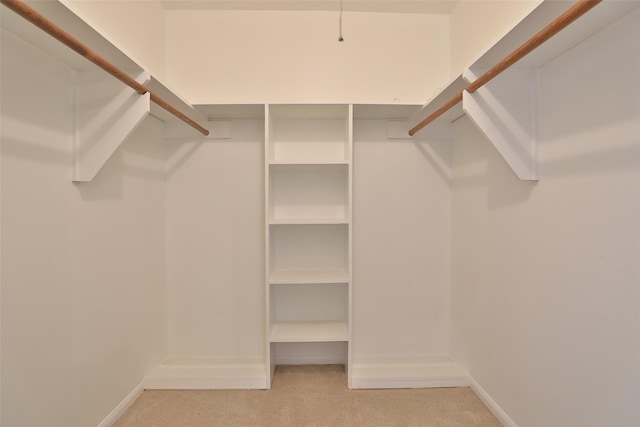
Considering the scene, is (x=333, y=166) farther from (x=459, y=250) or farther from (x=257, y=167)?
(x=459, y=250)

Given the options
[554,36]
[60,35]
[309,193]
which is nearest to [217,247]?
[309,193]

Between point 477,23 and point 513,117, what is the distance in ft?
2.90

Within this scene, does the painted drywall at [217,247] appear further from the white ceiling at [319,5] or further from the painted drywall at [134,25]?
the white ceiling at [319,5]

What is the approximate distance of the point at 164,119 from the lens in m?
2.07

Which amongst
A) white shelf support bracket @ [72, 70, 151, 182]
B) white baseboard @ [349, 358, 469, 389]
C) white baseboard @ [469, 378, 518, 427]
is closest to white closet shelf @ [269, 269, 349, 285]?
white baseboard @ [349, 358, 469, 389]

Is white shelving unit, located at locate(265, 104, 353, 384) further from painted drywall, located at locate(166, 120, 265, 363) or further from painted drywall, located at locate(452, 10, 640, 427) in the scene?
painted drywall, located at locate(452, 10, 640, 427)

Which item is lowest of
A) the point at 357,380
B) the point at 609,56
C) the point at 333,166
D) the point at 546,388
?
the point at 357,380

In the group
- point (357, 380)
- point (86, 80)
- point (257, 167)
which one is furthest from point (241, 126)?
point (357, 380)

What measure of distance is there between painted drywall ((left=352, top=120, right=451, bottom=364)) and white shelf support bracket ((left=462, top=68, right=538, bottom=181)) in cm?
81

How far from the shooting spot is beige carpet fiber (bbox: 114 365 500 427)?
1.63 meters

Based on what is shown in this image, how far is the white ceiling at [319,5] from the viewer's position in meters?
2.07

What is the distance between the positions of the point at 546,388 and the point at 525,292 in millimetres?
413

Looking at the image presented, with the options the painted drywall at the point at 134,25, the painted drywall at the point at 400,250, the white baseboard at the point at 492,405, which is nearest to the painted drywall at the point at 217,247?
the painted drywall at the point at 134,25

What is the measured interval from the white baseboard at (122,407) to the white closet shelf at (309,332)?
0.87m
